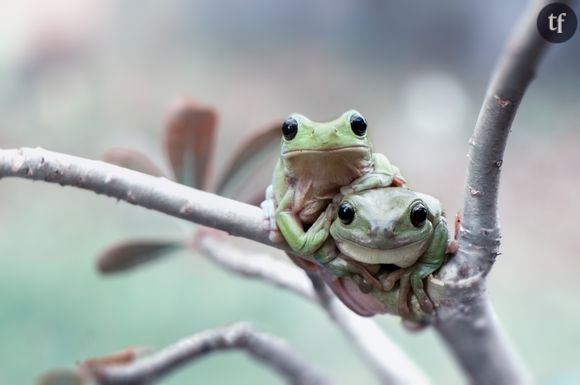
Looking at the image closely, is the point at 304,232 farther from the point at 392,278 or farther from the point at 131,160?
the point at 131,160

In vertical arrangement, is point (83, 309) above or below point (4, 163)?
below

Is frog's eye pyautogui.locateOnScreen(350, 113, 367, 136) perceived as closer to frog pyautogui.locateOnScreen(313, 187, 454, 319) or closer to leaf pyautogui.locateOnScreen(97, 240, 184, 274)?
frog pyautogui.locateOnScreen(313, 187, 454, 319)

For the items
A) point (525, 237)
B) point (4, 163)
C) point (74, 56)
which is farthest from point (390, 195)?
point (74, 56)

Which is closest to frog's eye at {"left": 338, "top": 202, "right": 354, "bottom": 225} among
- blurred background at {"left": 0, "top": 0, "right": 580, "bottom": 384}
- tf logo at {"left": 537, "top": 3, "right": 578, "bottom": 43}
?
tf logo at {"left": 537, "top": 3, "right": 578, "bottom": 43}

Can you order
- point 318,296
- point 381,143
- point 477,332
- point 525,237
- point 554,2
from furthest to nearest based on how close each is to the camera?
point 381,143 → point 525,237 → point 318,296 → point 477,332 → point 554,2

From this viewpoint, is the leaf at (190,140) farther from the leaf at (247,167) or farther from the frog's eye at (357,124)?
the frog's eye at (357,124)

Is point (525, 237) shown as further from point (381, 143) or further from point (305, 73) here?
point (305, 73)

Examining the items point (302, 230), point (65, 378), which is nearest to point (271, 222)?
point (302, 230)
